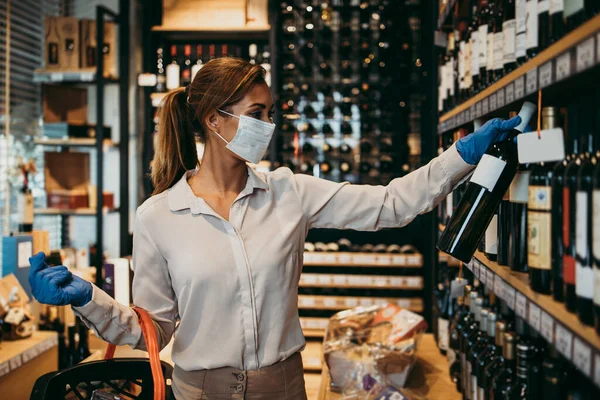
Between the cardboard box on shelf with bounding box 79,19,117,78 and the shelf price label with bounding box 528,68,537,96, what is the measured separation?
3.93m

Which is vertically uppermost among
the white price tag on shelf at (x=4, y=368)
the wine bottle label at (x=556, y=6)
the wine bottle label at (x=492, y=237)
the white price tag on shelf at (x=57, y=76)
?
the white price tag on shelf at (x=57, y=76)

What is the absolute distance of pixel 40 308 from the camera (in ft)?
12.7

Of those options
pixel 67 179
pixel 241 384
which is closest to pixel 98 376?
pixel 241 384

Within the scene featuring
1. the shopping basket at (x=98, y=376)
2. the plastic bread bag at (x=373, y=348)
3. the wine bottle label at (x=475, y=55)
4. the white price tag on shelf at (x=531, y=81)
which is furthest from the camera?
the plastic bread bag at (x=373, y=348)

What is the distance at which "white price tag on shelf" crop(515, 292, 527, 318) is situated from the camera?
1323 millimetres

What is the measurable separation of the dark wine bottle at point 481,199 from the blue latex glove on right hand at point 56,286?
1.03 metres

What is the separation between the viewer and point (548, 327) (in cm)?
117

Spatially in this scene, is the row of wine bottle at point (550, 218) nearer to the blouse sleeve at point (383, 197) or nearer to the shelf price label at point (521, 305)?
the shelf price label at point (521, 305)

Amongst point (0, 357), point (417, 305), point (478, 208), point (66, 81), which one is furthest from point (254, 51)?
point (478, 208)

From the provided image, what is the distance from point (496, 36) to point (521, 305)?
88 centimetres

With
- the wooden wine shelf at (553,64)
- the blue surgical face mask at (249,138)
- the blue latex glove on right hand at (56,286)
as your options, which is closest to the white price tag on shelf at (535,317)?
the wooden wine shelf at (553,64)

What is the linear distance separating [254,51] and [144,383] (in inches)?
137

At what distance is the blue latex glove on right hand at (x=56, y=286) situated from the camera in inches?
65.9

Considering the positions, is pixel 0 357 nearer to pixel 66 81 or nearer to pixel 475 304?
pixel 475 304
